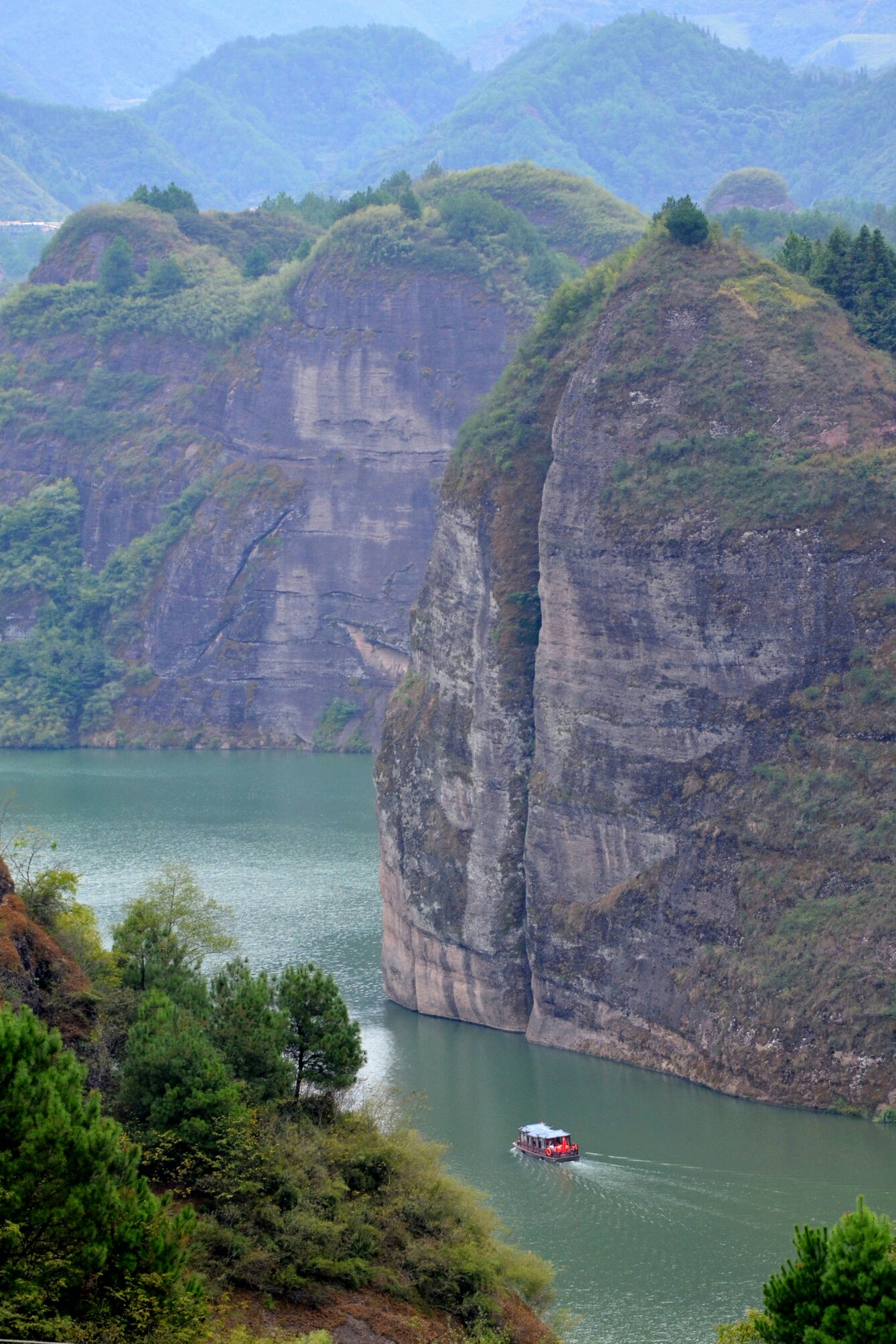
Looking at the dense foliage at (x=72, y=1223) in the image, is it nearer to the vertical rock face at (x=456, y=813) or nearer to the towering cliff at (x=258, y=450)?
the vertical rock face at (x=456, y=813)

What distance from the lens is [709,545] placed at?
46281mm

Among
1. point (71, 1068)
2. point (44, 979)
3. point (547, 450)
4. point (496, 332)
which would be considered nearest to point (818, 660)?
point (547, 450)

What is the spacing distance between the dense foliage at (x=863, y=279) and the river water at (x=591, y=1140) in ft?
63.0

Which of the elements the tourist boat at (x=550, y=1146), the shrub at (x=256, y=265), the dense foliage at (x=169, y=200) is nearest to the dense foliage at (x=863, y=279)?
the tourist boat at (x=550, y=1146)

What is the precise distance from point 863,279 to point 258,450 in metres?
57.7

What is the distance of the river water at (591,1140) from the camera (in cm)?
3516

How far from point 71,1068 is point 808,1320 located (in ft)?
31.6

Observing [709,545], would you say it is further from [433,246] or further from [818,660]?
[433,246]

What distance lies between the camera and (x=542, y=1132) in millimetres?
41031

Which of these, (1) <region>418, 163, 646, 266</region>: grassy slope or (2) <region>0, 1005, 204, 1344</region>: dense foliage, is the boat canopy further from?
(1) <region>418, 163, 646, 266</region>: grassy slope

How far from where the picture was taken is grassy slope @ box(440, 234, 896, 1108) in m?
43.2

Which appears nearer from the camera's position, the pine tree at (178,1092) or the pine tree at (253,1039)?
the pine tree at (178,1092)

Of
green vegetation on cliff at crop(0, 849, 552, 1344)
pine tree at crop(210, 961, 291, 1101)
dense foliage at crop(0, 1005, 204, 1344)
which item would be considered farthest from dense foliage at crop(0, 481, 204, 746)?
dense foliage at crop(0, 1005, 204, 1344)

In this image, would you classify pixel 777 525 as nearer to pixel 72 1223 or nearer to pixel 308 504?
pixel 72 1223
